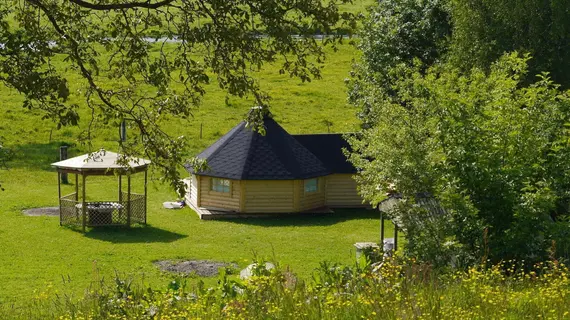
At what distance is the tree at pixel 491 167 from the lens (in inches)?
586

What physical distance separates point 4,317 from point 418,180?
35.6ft

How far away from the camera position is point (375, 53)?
3800 cm

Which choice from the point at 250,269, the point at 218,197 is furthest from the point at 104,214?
the point at 250,269

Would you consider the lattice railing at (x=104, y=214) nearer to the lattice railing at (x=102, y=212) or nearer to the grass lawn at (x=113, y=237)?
the lattice railing at (x=102, y=212)

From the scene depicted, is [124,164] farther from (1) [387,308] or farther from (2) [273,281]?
(1) [387,308]

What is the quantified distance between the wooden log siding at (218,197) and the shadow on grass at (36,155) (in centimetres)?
990

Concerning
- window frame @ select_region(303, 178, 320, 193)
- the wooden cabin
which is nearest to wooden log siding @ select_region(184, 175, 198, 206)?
the wooden cabin

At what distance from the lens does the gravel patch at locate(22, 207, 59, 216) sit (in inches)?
1305

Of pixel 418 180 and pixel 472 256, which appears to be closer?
pixel 472 256

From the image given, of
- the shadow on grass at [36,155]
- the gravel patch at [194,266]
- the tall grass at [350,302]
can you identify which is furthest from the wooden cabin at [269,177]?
the tall grass at [350,302]

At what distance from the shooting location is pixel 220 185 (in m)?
34.5

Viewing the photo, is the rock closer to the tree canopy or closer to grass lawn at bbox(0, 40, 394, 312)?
grass lawn at bbox(0, 40, 394, 312)

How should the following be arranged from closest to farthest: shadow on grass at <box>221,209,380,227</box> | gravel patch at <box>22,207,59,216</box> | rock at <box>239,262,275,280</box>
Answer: rock at <box>239,262,275,280</box> → shadow on grass at <box>221,209,380,227</box> → gravel patch at <box>22,207,59,216</box>

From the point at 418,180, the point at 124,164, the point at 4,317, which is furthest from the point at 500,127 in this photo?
the point at 4,317
